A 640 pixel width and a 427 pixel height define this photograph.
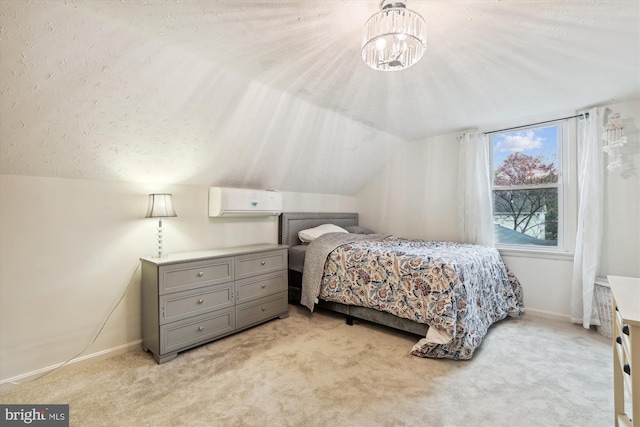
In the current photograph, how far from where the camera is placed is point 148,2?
4.69 ft

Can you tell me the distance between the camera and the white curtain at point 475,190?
11.4 feet

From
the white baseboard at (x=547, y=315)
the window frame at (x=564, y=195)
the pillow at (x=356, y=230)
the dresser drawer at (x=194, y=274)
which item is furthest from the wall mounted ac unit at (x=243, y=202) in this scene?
the white baseboard at (x=547, y=315)

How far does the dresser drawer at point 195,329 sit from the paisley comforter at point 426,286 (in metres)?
0.91

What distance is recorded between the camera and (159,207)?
2367 millimetres

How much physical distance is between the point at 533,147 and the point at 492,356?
246 centimetres

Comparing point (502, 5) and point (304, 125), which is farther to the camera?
point (304, 125)

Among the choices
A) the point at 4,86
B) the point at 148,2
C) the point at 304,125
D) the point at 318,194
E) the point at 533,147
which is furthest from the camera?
the point at 318,194

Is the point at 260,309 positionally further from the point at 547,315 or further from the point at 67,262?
the point at 547,315

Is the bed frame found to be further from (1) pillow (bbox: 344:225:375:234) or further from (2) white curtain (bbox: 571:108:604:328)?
(2) white curtain (bbox: 571:108:604:328)

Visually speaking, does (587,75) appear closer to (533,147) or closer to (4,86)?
(533,147)

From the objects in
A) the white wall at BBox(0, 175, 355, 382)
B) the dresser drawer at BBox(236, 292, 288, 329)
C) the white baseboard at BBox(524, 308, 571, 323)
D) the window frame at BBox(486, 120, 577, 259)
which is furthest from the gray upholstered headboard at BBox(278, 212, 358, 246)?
the white baseboard at BBox(524, 308, 571, 323)

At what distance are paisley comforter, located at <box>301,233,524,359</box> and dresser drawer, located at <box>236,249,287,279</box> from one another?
33 centimetres

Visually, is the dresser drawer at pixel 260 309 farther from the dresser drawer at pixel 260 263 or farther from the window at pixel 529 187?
the window at pixel 529 187

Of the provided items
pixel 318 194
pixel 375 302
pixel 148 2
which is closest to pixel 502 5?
pixel 148 2
